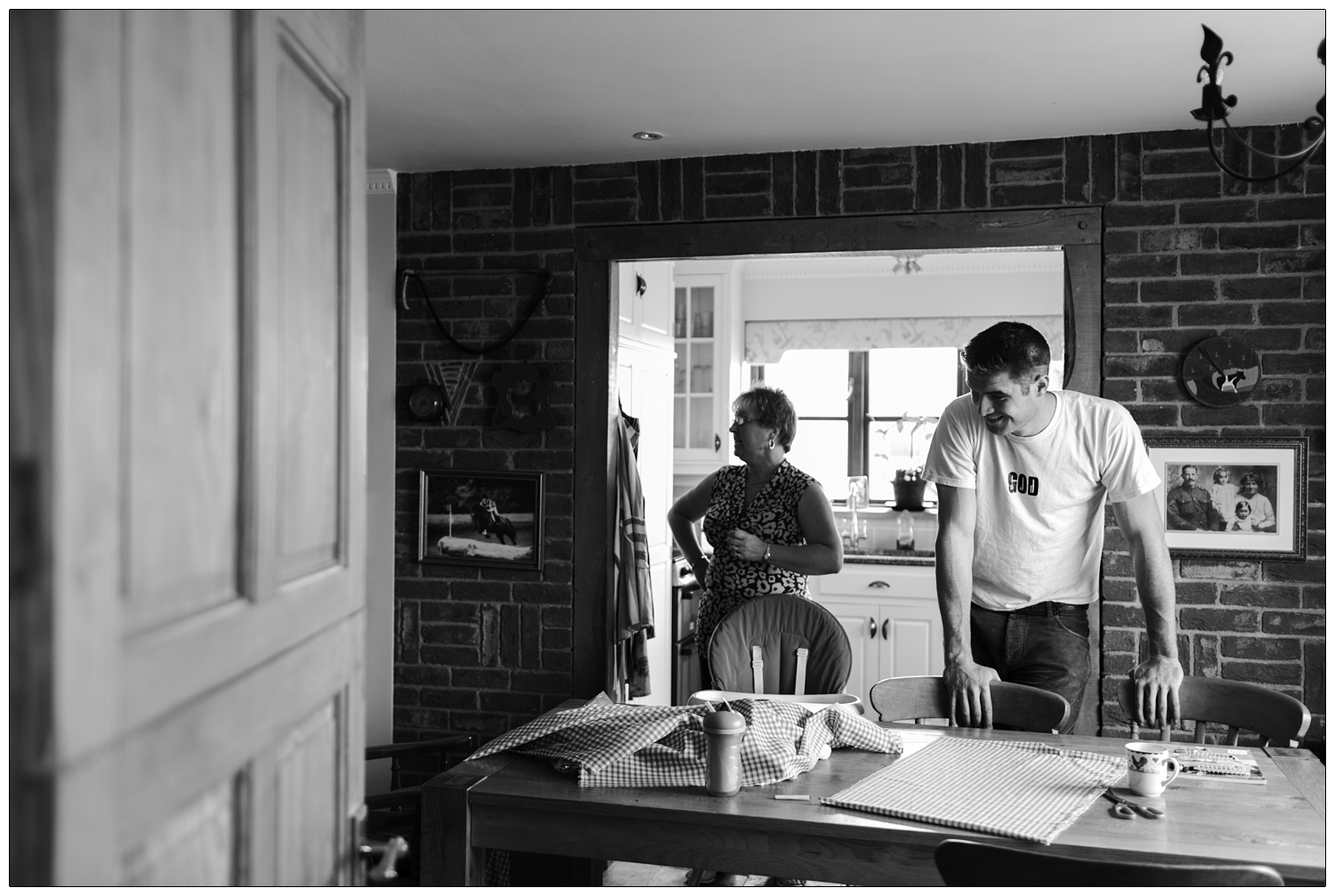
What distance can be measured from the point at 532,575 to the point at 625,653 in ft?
1.48

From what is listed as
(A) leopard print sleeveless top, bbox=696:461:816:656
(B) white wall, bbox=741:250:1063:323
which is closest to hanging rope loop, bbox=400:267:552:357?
(A) leopard print sleeveless top, bbox=696:461:816:656

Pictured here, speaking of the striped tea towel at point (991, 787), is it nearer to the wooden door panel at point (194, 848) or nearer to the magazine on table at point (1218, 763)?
the magazine on table at point (1218, 763)

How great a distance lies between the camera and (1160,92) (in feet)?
10.2

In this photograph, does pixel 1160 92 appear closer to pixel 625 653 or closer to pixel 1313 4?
pixel 1313 4

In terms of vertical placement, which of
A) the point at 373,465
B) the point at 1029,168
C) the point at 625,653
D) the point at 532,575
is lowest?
the point at 625,653

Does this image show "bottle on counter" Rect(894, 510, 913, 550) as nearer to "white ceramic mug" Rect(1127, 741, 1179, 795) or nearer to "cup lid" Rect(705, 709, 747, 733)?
"white ceramic mug" Rect(1127, 741, 1179, 795)

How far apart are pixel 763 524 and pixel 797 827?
172 cm

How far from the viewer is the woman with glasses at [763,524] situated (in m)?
3.45

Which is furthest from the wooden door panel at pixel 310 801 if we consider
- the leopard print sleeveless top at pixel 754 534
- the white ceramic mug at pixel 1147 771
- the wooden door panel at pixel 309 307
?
the leopard print sleeveless top at pixel 754 534

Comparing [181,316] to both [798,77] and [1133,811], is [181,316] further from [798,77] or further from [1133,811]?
[798,77]

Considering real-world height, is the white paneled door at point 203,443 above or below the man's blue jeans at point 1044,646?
above

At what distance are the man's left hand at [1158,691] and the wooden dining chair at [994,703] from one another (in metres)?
0.17

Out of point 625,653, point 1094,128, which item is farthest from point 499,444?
point 1094,128

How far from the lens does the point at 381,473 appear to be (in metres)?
4.22
